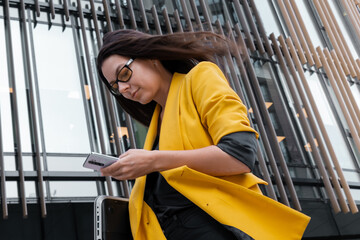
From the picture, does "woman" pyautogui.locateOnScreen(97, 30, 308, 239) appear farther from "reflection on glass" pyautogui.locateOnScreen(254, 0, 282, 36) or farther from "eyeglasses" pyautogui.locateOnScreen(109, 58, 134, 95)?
"reflection on glass" pyautogui.locateOnScreen(254, 0, 282, 36)

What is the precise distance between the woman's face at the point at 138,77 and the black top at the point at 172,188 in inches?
5.9

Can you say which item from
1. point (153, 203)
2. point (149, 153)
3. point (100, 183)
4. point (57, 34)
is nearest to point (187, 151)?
point (149, 153)

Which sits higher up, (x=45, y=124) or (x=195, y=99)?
(x=45, y=124)

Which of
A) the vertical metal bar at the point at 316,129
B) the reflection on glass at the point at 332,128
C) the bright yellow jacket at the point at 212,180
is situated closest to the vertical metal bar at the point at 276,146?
the vertical metal bar at the point at 316,129

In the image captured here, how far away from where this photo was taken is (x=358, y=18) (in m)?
6.27

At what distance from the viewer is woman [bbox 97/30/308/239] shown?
3.19 feet

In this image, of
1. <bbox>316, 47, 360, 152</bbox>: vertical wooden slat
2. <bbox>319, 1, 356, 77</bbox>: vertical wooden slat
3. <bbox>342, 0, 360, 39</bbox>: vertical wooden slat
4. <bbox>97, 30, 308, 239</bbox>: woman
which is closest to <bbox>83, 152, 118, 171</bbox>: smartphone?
<bbox>97, 30, 308, 239</bbox>: woman

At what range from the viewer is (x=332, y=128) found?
6.23 m

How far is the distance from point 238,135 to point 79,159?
3372mm

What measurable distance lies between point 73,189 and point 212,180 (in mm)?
3187

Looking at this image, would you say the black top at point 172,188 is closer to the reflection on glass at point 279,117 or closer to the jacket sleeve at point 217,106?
the jacket sleeve at point 217,106

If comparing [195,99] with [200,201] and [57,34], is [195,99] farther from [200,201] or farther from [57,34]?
[57,34]

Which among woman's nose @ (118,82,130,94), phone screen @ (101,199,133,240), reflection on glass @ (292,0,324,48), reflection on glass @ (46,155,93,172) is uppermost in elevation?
reflection on glass @ (292,0,324,48)

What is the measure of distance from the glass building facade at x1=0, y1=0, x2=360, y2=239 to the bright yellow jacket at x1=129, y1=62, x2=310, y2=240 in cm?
162
